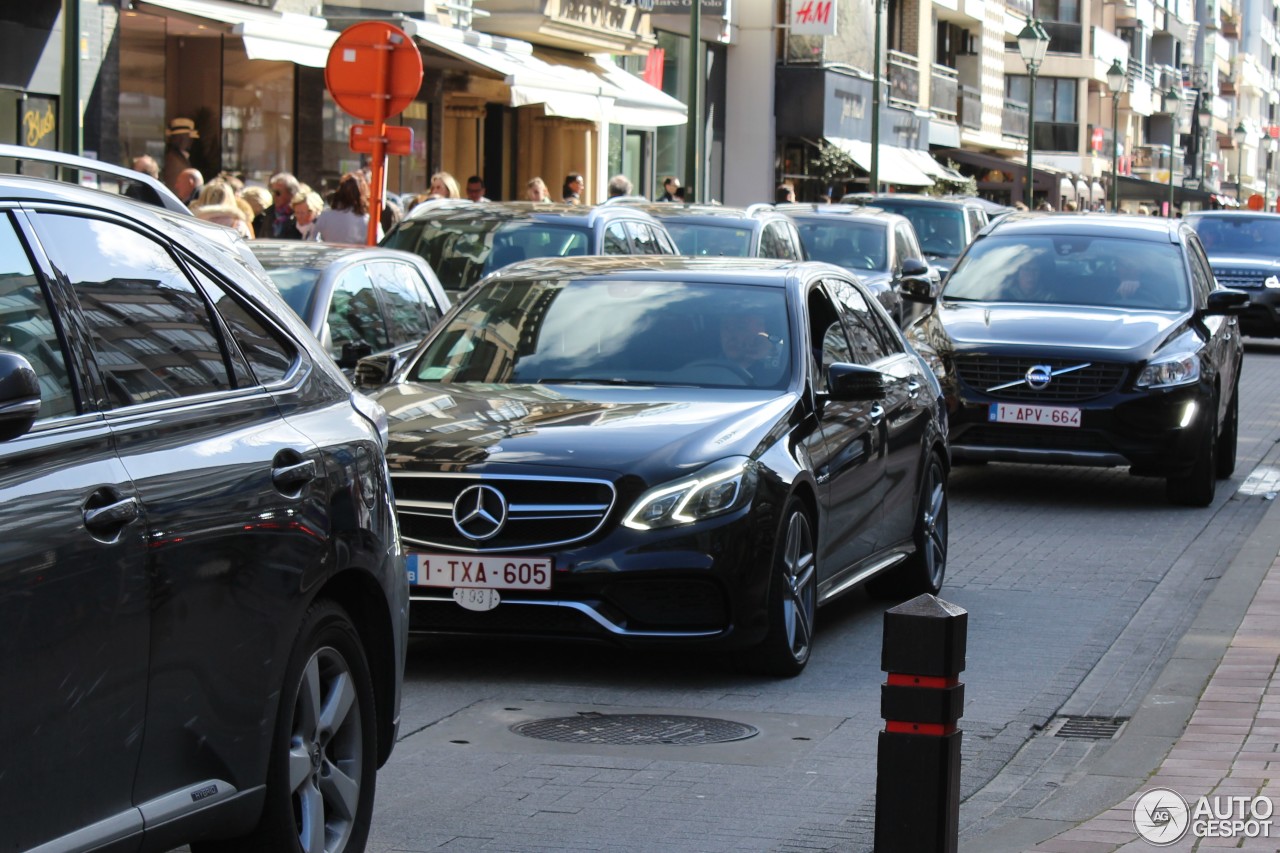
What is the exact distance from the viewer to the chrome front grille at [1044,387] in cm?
1393

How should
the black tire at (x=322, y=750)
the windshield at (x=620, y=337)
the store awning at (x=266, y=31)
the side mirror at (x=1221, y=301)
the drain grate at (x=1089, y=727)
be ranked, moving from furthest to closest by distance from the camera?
the store awning at (x=266, y=31), the side mirror at (x=1221, y=301), the windshield at (x=620, y=337), the drain grate at (x=1089, y=727), the black tire at (x=322, y=750)

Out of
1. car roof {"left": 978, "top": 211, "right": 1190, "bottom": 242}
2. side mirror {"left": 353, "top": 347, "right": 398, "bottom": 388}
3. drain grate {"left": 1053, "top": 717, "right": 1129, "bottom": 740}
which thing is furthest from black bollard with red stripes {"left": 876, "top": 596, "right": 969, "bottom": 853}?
car roof {"left": 978, "top": 211, "right": 1190, "bottom": 242}

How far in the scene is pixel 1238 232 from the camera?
33656 millimetres

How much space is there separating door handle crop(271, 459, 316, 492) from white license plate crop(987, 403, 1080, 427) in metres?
9.48

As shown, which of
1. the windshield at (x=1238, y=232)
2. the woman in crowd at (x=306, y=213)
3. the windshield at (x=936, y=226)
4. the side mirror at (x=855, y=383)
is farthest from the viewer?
the windshield at (x=1238, y=232)

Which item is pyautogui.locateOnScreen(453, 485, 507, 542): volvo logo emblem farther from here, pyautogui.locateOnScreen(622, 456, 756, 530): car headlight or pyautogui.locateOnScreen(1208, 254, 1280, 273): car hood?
pyautogui.locateOnScreen(1208, 254, 1280, 273): car hood

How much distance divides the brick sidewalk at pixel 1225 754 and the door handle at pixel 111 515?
2594 millimetres

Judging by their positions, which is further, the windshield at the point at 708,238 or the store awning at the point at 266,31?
the store awning at the point at 266,31

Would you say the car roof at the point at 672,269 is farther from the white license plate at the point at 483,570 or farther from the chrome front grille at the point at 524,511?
the white license plate at the point at 483,570

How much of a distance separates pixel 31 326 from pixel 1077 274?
39.6 ft

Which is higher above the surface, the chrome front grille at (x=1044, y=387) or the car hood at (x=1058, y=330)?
the car hood at (x=1058, y=330)

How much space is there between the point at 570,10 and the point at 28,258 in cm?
3099

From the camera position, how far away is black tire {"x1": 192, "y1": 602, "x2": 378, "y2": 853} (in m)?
4.81

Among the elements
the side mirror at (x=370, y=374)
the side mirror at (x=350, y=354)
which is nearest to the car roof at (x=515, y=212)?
the side mirror at (x=350, y=354)
